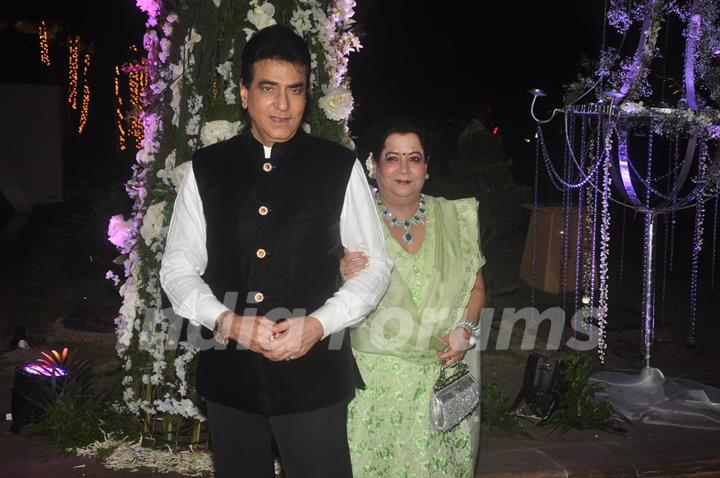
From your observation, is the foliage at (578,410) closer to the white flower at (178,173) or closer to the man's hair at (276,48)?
the white flower at (178,173)

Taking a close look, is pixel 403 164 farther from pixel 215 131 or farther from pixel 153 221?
pixel 153 221

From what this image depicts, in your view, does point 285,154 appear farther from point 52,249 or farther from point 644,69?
point 52,249

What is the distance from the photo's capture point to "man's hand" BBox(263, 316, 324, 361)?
→ 2176 millimetres

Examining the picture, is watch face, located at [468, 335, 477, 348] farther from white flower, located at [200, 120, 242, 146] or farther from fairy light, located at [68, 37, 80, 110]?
fairy light, located at [68, 37, 80, 110]

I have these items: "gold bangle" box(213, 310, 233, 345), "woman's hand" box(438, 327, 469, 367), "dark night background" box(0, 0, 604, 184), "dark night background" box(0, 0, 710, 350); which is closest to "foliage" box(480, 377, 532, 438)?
"woman's hand" box(438, 327, 469, 367)

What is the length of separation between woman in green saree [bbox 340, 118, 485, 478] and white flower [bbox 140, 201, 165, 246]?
123cm

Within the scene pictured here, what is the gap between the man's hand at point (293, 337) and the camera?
2176 millimetres

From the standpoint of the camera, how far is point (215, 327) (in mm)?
2230

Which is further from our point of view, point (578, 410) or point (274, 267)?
point (578, 410)

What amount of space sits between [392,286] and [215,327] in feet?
3.39

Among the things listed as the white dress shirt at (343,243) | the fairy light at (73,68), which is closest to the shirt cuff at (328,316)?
the white dress shirt at (343,243)

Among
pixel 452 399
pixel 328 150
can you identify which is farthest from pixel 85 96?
pixel 328 150

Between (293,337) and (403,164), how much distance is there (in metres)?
1.13

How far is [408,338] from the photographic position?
3.11 meters
